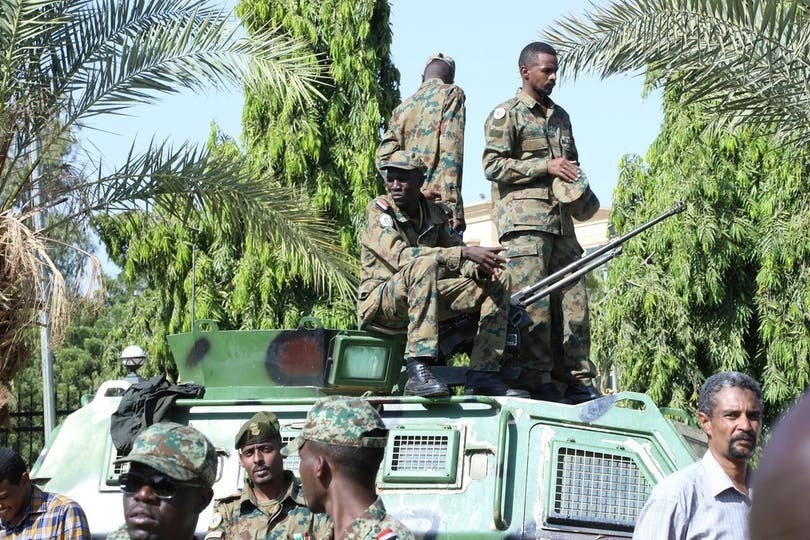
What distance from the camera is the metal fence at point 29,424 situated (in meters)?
13.3

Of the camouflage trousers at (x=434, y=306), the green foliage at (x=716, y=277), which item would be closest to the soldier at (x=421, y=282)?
the camouflage trousers at (x=434, y=306)

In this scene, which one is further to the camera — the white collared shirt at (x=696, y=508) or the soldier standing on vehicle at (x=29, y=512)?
the soldier standing on vehicle at (x=29, y=512)

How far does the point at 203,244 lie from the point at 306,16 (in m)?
3.05

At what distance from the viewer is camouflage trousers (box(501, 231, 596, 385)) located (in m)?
7.14

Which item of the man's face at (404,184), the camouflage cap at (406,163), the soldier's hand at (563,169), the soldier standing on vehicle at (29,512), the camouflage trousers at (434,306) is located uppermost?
the soldier's hand at (563,169)

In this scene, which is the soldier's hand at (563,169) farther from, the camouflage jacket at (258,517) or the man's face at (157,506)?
the man's face at (157,506)

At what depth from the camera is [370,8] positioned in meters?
15.5

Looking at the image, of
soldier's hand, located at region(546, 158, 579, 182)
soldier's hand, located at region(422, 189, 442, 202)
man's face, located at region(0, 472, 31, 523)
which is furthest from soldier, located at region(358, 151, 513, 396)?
man's face, located at region(0, 472, 31, 523)

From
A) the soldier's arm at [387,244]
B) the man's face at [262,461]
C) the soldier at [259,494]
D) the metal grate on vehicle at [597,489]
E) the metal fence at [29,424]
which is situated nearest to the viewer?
the soldier at [259,494]

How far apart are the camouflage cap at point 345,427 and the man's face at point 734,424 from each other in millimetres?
1200

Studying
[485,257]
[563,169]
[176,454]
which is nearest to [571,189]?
[563,169]

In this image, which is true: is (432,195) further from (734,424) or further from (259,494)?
(734,424)

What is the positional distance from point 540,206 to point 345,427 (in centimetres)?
437

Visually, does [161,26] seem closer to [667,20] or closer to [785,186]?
[667,20]
